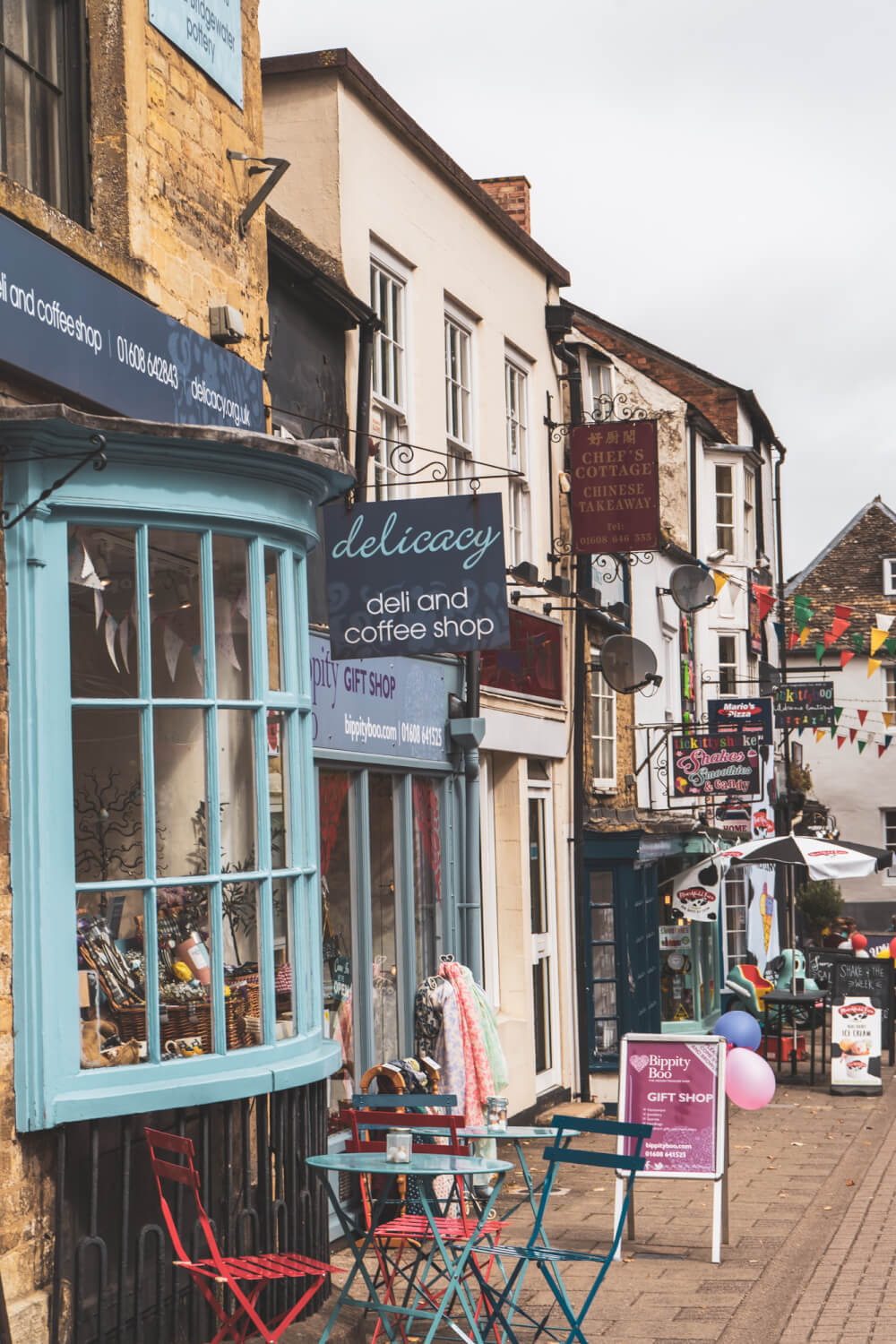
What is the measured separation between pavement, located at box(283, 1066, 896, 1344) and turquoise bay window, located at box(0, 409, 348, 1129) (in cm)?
150

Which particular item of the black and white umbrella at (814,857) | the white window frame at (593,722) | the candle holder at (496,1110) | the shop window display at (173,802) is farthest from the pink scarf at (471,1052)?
the black and white umbrella at (814,857)

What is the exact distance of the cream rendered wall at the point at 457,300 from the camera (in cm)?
1127

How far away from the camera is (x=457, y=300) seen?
44.0ft

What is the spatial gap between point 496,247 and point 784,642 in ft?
65.0

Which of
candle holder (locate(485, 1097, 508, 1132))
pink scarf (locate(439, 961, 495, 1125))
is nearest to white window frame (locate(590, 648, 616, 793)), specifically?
pink scarf (locate(439, 961, 495, 1125))

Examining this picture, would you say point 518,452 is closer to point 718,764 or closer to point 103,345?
point 718,764

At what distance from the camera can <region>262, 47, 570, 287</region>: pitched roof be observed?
36.8 feet

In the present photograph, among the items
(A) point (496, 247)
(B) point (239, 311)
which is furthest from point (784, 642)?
(B) point (239, 311)

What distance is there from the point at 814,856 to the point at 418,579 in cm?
1100

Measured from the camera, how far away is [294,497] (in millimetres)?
7281

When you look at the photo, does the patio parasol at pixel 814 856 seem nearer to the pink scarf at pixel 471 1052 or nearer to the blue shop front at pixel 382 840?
the blue shop front at pixel 382 840

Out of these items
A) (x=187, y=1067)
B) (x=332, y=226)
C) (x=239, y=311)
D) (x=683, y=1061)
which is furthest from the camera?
(x=332, y=226)

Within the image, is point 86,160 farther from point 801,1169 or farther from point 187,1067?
point 801,1169

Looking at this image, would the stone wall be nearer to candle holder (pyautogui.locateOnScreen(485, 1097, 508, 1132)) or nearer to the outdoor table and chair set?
the outdoor table and chair set
